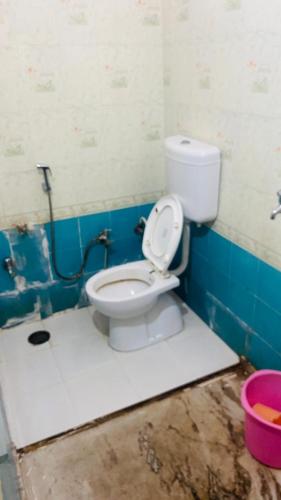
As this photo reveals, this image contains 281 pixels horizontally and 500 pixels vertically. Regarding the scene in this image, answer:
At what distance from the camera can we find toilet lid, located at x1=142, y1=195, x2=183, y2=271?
2043 millimetres

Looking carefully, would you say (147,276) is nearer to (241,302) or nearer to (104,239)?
(104,239)

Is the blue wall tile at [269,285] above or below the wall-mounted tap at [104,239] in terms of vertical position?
above

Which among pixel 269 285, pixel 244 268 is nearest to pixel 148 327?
pixel 244 268

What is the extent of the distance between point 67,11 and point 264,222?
1.38 meters

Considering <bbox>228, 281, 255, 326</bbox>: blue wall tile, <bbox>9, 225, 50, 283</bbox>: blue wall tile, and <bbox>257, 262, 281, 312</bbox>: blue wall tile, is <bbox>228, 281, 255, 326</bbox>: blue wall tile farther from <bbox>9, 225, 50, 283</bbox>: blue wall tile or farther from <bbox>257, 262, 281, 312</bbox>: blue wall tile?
<bbox>9, 225, 50, 283</bbox>: blue wall tile

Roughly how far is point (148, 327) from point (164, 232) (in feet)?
1.76

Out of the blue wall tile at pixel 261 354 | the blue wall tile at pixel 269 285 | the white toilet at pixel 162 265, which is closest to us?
the blue wall tile at pixel 269 285

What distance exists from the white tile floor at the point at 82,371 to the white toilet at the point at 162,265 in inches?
4.5

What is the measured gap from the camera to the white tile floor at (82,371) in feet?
6.00

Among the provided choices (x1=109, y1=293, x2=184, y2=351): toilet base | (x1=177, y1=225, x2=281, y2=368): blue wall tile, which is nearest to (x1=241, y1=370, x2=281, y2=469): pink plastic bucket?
(x1=177, y1=225, x2=281, y2=368): blue wall tile

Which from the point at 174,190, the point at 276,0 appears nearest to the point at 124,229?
the point at 174,190

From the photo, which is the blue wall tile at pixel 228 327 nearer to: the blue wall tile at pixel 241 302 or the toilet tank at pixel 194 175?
the blue wall tile at pixel 241 302

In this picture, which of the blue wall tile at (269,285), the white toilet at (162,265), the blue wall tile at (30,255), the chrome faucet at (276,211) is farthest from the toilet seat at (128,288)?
the chrome faucet at (276,211)

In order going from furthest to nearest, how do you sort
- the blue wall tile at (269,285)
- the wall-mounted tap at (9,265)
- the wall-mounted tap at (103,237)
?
the wall-mounted tap at (103,237)
the wall-mounted tap at (9,265)
the blue wall tile at (269,285)
